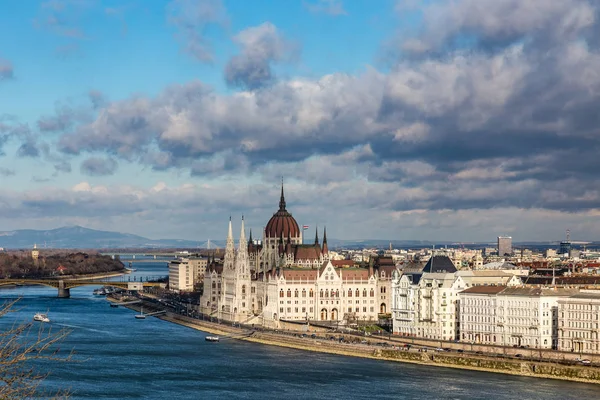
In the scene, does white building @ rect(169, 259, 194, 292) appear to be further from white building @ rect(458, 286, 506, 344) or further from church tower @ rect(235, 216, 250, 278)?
white building @ rect(458, 286, 506, 344)

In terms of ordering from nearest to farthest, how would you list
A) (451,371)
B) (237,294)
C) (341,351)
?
(451,371) → (341,351) → (237,294)

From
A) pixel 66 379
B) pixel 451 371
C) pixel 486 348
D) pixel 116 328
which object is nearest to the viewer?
pixel 66 379

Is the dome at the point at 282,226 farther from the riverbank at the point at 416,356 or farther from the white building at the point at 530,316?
the white building at the point at 530,316

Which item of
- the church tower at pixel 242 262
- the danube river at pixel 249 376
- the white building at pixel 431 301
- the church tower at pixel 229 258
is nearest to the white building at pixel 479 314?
the white building at pixel 431 301

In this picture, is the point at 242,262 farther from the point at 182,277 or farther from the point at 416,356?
the point at 182,277

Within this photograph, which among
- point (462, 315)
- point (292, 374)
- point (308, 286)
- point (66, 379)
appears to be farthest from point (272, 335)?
point (66, 379)

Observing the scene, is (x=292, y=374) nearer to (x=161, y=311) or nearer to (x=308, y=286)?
(x=308, y=286)

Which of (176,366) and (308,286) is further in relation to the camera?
(308,286)
